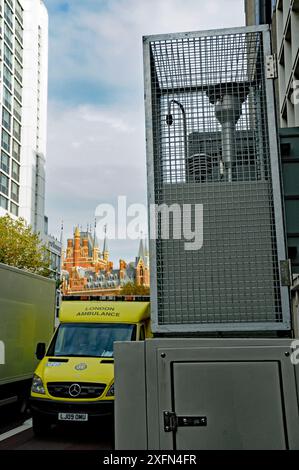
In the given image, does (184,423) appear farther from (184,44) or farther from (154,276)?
(184,44)

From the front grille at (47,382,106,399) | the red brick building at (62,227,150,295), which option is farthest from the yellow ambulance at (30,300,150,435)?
the red brick building at (62,227,150,295)

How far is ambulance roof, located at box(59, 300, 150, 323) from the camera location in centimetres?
1012

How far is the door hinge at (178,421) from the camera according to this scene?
8.91 feet

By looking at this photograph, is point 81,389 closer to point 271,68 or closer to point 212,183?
point 212,183

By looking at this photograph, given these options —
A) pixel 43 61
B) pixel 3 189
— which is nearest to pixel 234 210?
pixel 3 189

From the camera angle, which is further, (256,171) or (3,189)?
(3,189)

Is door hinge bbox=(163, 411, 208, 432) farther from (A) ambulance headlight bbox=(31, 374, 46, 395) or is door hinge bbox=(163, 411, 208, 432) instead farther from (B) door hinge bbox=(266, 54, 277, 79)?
(A) ambulance headlight bbox=(31, 374, 46, 395)

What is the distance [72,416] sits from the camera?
8633mm

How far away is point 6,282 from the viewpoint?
1030cm

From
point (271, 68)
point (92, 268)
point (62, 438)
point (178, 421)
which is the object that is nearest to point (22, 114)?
point (62, 438)

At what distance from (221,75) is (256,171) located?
36.1 inches

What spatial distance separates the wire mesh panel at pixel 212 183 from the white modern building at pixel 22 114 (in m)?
57.4

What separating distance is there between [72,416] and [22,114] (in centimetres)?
6669

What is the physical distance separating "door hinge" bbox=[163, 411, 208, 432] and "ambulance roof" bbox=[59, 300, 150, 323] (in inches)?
290
